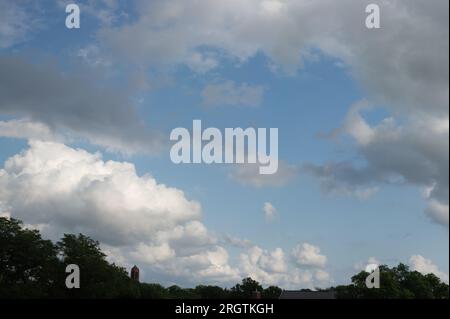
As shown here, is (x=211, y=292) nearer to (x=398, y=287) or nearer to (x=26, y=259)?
(x=398, y=287)

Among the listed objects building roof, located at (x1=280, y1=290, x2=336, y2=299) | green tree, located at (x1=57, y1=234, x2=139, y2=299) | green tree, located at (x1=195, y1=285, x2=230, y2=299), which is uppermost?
green tree, located at (x1=57, y1=234, x2=139, y2=299)

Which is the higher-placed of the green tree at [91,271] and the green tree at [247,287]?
the green tree at [91,271]

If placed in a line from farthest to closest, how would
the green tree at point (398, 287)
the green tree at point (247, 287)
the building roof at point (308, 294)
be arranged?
the green tree at point (247, 287), the green tree at point (398, 287), the building roof at point (308, 294)

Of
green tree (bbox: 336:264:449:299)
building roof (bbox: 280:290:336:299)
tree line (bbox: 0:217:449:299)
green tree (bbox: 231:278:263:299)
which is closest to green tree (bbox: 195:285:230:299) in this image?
green tree (bbox: 231:278:263:299)

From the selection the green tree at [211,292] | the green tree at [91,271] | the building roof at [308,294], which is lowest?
the green tree at [211,292]

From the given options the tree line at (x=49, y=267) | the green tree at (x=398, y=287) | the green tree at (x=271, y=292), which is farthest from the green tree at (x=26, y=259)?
the green tree at (x=271, y=292)

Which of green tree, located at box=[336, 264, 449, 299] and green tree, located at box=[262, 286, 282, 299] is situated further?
green tree, located at box=[262, 286, 282, 299]

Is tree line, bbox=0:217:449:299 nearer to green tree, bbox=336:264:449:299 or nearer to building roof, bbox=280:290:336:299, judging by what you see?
building roof, bbox=280:290:336:299

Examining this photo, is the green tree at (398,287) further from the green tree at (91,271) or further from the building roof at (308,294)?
the green tree at (91,271)

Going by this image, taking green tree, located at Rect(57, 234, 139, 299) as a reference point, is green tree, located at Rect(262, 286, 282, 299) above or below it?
below

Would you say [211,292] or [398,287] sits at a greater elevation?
[398,287]

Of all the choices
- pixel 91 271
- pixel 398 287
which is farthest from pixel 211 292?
pixel 91 271

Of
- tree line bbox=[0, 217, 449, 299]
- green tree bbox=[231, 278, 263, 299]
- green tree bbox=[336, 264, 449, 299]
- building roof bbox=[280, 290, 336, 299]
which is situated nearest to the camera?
tree line bbox=[0, 217, 449, 299]
